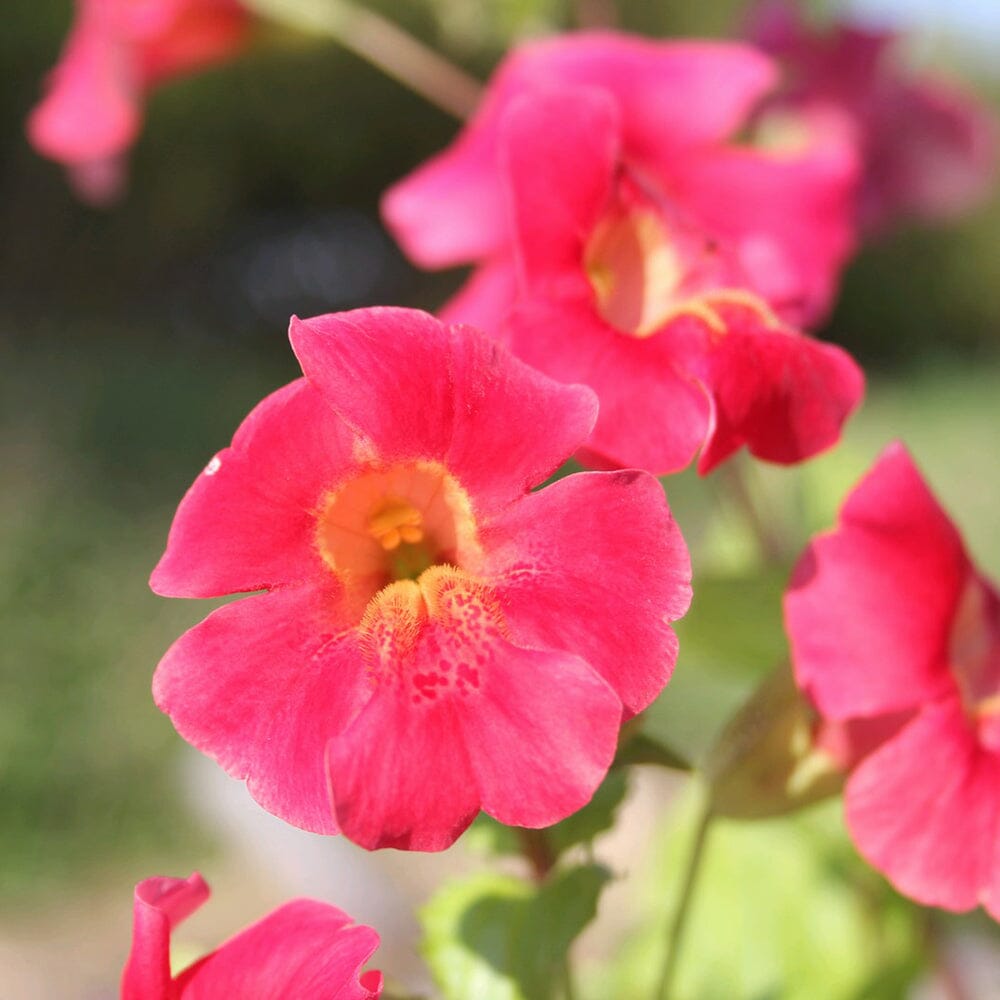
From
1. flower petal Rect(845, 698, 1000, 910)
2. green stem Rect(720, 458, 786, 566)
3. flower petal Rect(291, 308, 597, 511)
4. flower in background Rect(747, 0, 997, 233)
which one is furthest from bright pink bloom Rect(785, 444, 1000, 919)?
flower in background Rect(747, 0, 997, 233)

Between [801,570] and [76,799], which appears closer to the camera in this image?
[801,570]

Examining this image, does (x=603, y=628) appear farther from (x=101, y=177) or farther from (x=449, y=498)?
(x=101, y=177)

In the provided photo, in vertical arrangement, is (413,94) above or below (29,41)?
below

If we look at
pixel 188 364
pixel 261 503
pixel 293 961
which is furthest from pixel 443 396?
pixel 188 364

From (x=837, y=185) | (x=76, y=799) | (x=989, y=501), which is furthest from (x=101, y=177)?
(x=989, y=501)

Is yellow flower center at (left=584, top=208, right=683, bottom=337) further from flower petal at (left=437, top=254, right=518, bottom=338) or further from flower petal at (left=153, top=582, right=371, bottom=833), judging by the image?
flower petal at (left=153, top=582, right=371, bottom=833)

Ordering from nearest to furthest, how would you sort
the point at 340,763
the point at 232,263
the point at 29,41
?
1. the point at 340,763
2. the point at 29,41
3. the point at 232,263

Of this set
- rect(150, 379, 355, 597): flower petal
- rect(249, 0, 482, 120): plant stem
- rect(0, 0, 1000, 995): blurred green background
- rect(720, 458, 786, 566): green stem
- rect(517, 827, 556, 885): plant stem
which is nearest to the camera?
rect(150, 379, 355, 597): flower petal
